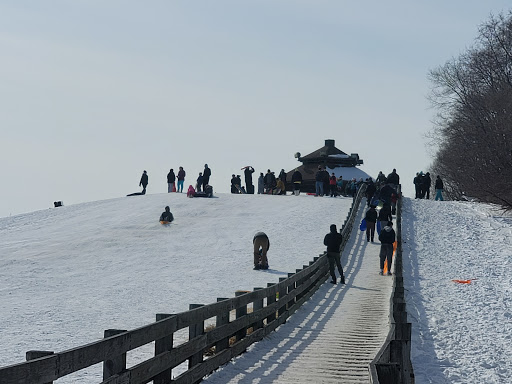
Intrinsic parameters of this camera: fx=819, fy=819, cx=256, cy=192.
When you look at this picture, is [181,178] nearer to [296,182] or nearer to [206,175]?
[206,175]

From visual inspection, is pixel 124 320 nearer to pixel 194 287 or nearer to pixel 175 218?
pixel 194 287

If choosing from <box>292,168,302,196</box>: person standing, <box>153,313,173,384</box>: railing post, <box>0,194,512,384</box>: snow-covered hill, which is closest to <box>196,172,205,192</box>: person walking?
<box>0,194,512,384</box>: snow-covered hill

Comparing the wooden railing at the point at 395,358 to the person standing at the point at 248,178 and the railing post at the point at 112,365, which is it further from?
the person standing at the point at 248,178

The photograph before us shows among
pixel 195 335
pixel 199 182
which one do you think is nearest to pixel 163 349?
pixel 195 335

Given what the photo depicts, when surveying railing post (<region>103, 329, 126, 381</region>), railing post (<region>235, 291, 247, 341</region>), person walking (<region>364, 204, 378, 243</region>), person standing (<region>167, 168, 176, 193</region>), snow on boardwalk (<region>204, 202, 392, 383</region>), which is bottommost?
snow on boardwalk (<region>204, 202, 392, 383</region>)

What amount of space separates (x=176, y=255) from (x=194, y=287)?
7.22 metres

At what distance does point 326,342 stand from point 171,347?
4.96 meters

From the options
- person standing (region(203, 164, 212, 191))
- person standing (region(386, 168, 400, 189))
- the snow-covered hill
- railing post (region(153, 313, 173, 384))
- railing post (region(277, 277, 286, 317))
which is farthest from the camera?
person standing (region(203, 164, 212, 191))

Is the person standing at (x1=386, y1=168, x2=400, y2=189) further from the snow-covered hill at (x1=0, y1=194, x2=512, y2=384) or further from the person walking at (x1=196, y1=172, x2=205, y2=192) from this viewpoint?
the person walking at (x1=196, y1=172, x2=205, y2=192)

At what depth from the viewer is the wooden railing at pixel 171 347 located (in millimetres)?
6176

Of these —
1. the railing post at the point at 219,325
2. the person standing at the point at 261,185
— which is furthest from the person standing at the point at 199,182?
the railing post at the point at 219,325

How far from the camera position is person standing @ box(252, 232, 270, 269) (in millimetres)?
25547

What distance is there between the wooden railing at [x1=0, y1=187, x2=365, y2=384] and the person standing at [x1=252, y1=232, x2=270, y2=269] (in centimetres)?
892

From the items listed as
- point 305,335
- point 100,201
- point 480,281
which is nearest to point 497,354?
point 305,335
